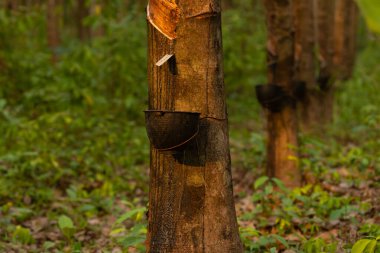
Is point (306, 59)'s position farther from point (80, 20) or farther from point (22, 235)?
point (80, 20)

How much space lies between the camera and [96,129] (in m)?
7.80

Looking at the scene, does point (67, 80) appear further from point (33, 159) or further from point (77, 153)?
point (33, 159)

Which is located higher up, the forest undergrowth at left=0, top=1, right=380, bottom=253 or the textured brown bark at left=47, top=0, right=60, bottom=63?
the textured brown bark at left=47, top=0, right=60, bottom=63

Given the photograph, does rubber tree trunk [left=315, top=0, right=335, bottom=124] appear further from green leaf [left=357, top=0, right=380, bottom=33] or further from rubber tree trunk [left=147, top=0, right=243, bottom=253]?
green leaf [left=357, top=0, right=380, bottom=33]

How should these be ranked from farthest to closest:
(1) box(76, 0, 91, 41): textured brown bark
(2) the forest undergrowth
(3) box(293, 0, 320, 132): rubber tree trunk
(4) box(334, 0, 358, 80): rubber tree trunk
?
(1) box(76, 0, 91, 41): textured brown bark, (4) box(334, 0, 358, 80): rubber tree trunk, (3) box(293, 0, 320, 132): rubber tree trunk, (2) the forest undergrowth

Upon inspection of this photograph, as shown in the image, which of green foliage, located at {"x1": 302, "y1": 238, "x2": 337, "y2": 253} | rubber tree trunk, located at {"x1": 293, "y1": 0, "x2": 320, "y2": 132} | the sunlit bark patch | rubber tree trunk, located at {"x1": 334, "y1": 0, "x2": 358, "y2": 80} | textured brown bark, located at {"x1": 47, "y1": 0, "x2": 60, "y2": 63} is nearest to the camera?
the sunlit bark patch

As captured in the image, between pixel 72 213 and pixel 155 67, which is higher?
pixel 155 67

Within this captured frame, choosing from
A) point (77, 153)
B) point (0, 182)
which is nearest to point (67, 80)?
point (77, 153)

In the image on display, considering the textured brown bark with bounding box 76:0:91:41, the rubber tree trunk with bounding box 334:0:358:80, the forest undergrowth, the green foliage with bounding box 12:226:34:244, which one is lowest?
the green foliage with bounding box 12:226:34:244

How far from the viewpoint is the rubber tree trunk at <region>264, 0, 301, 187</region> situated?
5.37 m

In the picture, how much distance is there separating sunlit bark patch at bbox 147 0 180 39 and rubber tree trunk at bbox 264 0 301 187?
283cm

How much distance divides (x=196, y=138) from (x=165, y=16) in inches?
25.1

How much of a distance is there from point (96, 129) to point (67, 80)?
1020mm

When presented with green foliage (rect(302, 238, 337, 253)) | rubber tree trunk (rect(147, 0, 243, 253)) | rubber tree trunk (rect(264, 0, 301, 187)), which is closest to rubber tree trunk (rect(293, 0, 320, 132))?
rubber tree trunk (rect(264, 0, 301, 187))
